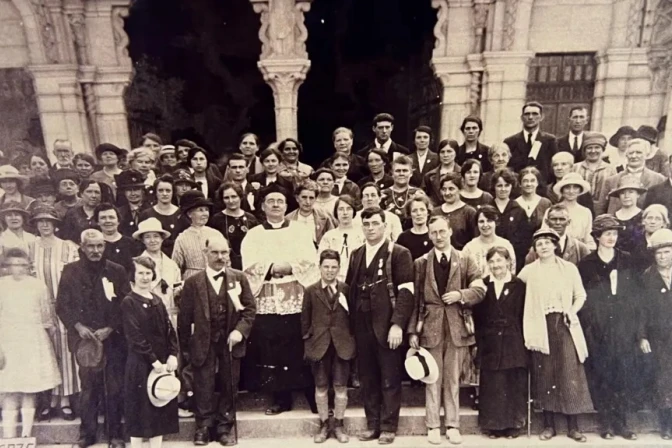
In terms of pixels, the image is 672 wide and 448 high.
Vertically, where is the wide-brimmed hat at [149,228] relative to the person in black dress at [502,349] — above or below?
above

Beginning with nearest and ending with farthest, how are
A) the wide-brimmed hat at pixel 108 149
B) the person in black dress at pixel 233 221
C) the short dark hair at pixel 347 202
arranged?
the short dark hair at pixel 347 202, the person in black dress at pixel 233 221, the wide-brimmed hat at pixel 108 149

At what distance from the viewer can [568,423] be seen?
2.52 m

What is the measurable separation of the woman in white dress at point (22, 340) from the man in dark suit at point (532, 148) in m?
2.79

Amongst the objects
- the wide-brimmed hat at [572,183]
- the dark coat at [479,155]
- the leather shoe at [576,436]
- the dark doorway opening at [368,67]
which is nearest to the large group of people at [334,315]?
the leather shoe at [576,436]

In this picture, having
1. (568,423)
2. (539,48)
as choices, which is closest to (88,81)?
(539,48)

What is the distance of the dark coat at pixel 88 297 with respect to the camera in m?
2.46

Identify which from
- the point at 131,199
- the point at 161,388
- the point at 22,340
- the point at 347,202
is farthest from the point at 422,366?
the point at 22,340

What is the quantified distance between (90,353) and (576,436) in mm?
2510

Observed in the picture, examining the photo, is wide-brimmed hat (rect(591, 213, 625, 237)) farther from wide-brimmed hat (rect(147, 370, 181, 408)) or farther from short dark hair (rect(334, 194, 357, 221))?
wide-brimmed hat (rect(147, 370, 181, 408))

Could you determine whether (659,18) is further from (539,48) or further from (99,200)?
(99,200)

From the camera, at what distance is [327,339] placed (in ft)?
8.09

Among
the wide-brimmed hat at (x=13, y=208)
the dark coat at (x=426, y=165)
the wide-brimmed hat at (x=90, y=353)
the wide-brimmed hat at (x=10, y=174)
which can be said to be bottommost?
the wide-brimmed hat at (x=90, y=353)

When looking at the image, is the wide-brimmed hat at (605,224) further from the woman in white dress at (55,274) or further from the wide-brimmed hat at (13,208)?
the wide-brimmed hat at (13,208)

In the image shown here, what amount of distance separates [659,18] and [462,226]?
164 centimetres
